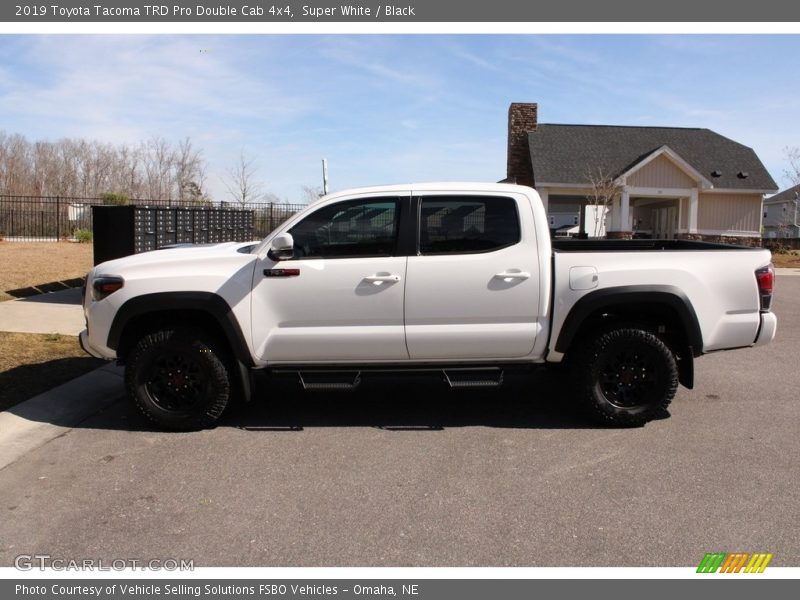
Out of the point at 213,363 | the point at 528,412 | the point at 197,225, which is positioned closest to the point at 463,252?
the point at 528,412

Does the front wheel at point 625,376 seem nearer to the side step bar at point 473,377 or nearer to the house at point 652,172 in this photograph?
the side step bar at point 473,377

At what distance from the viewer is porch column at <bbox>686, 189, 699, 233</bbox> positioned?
87.9 feet

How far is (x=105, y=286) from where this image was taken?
5477 millimetres

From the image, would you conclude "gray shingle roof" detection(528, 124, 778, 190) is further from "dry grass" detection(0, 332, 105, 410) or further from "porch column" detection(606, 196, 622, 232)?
"dry grass" detection(0, 332, 105, 410)

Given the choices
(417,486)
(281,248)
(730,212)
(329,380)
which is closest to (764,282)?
(417,486)

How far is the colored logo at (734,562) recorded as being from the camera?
11.4 ft

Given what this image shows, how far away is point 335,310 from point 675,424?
2.98 m

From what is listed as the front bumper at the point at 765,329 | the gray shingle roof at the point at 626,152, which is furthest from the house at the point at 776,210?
the front bumper at the point at 765,329

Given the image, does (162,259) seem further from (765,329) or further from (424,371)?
(765,329)

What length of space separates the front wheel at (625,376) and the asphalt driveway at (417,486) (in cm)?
18

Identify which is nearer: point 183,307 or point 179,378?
point 183,307

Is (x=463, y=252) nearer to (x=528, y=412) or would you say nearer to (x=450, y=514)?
(x=528, y=412)

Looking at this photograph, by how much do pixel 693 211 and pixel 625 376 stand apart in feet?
77.8

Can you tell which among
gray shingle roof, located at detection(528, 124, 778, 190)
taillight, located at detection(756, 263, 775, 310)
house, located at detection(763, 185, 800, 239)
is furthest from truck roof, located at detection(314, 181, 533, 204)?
house, located at detection(763, 185, 800, 239)
